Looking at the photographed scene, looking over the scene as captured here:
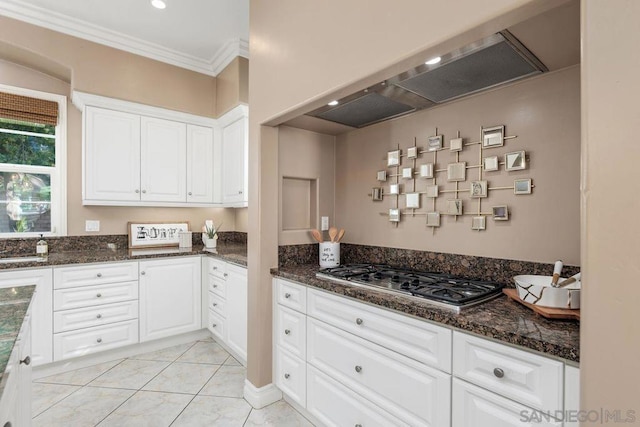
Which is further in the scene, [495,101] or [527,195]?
[495,101]

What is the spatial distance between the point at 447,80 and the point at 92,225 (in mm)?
3478

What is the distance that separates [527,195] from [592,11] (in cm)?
92

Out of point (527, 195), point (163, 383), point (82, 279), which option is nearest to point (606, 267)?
point (527, 195)

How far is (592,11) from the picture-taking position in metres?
0.77

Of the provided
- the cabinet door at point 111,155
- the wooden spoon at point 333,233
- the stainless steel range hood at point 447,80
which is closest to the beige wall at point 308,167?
the wooden spoon at point 333,233

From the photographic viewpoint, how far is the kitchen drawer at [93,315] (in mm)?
2580

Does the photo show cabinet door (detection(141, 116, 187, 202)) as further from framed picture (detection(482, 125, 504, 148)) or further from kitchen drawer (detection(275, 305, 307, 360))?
framed picture (detection(482, 125, 504, 148))

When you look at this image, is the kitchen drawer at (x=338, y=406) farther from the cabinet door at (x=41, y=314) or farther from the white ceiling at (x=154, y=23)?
the white ceiling at (x=154, y=23)

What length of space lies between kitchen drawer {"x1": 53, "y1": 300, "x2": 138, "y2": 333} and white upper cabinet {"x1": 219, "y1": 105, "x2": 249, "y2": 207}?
1.35 m

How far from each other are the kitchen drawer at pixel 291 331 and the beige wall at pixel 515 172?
2.48 feet

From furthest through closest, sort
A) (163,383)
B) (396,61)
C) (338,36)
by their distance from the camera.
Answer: (163,383) → (338,36) → (396,61)

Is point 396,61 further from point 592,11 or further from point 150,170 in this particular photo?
point 150,170

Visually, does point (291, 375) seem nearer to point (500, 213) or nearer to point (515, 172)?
point (500, 213)

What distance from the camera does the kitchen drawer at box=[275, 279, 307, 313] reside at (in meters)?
1.90
